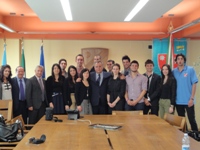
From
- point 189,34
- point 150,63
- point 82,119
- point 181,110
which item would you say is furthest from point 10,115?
point 189,34

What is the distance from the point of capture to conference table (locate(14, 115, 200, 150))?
2.53m

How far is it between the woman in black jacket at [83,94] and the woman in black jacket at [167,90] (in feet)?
4.52

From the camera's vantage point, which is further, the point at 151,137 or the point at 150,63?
the point at 150,63

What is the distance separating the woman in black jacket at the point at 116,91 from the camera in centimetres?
529

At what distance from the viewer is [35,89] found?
5441 millimetres

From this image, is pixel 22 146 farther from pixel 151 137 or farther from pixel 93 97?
pixel 93 97

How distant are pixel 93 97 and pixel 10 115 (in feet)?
5.22

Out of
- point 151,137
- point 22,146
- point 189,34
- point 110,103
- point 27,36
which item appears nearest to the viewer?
point 22,146

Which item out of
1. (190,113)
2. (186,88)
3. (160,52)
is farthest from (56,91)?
(160,52)

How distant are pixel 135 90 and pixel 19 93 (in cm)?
215

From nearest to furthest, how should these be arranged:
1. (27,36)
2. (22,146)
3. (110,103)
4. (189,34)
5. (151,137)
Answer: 1. (22,146)
2. (151,137)
3. (110,103)
4. (189,34)
5. (27,36)

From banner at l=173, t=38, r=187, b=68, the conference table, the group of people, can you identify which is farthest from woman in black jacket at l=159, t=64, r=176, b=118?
banner at l=173, t=38, r=187, b=68

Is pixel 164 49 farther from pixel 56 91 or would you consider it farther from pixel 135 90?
pixel 56 91

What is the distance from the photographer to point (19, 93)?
17.9 feet
